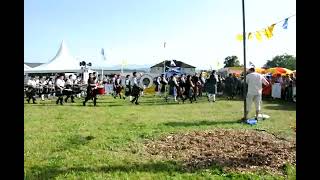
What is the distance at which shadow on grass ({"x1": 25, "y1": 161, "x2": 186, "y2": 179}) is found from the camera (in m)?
7.28

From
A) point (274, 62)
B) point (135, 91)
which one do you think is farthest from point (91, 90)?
point (274, 62)

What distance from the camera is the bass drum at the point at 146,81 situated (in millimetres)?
31025

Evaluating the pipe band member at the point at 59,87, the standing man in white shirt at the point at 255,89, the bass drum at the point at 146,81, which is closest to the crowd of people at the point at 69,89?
the pipe band member at the point at 59,87

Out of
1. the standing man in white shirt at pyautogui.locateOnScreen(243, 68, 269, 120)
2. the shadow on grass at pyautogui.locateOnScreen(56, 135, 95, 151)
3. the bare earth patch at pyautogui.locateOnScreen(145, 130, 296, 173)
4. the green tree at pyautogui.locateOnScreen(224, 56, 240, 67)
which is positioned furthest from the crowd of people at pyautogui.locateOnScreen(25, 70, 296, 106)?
the green tree at pyautogui.locateOnScreen(224, 56, 240, 67)

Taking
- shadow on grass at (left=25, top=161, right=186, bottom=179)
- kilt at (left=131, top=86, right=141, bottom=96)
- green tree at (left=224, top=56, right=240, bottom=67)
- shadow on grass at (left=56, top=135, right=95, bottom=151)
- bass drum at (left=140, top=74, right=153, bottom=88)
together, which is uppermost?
green tree at (left=224, top=56, right=240, bottom=67)

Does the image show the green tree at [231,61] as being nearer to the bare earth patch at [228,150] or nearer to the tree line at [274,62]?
the tree line at [274,62]

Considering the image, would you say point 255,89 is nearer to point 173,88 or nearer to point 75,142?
point 75,142

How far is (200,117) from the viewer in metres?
15.9

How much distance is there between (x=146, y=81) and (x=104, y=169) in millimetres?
23998

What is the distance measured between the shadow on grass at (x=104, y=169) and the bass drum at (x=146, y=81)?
22940 millimetres

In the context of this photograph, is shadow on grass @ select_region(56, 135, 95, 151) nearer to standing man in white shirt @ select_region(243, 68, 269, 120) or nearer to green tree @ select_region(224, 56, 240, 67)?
standing man in white shirt @ select_region(243, 68, 269, 120)

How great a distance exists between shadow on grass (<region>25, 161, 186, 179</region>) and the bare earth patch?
1.22 ft
